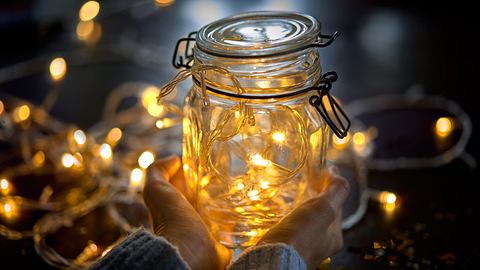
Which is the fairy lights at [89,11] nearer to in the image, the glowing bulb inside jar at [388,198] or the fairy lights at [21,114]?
the fairy lights at [21,114]

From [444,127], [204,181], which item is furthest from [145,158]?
[444,127]

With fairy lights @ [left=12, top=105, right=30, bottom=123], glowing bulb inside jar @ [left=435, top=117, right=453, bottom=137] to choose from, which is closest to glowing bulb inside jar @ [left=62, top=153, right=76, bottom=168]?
fairy lights @ [left=12, top=105, right=30, bottom=123]

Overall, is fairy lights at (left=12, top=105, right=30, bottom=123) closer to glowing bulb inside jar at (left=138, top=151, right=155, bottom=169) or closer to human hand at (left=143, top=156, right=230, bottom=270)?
glowing bulb inside jar at (left=138, top=151, right=155, bottom=169)

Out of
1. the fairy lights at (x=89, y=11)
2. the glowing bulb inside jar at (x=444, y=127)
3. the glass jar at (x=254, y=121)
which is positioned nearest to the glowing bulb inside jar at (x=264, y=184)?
the glass jar at (x=254, y=121)

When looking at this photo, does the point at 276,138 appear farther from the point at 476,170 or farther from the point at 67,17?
the point at 67,17

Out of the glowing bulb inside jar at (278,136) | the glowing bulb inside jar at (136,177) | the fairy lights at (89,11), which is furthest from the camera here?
the fairy lights at (89,11)

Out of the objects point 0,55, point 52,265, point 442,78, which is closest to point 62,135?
point 52,265
